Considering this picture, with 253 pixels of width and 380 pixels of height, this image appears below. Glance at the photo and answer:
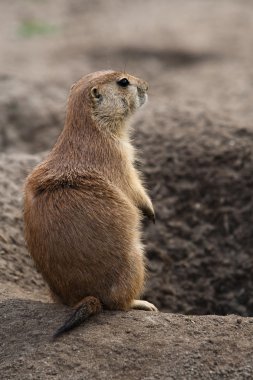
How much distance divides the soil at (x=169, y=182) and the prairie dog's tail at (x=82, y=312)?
0.06 m

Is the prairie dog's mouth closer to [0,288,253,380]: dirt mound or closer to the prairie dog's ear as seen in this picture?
the prairie dog's ear

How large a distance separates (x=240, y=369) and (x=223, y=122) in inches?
157

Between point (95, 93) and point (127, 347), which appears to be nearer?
point (127, 347)

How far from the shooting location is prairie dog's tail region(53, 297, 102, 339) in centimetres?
506

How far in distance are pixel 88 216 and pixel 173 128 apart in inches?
122

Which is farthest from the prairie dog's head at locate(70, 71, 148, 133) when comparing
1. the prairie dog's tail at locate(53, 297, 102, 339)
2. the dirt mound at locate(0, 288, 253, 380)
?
the dirt mound at locate(0, 288, 253, 380)

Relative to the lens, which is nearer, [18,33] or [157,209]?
[157,209]

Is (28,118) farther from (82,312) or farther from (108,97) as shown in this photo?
(82,312)

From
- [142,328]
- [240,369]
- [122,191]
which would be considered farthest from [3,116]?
[240,369]

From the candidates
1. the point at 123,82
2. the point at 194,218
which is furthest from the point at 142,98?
the point at 194,218

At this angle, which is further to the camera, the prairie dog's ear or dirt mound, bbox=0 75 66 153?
dirt mound, bbox=0 75 66 153

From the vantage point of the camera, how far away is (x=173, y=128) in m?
8.33

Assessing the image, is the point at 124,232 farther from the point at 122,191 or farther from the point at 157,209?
the point at 157,209

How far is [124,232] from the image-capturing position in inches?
216
